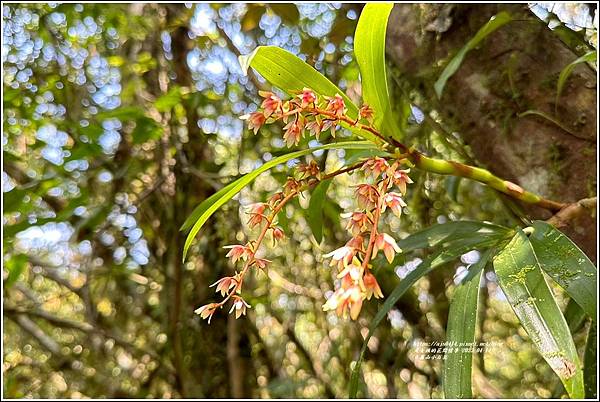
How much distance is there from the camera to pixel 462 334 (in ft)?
1.41

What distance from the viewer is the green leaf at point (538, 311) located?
0.36 m

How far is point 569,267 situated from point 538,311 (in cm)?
6

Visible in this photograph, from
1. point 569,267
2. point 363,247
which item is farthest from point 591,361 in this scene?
point 363,247

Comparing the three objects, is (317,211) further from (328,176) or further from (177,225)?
(177,225)

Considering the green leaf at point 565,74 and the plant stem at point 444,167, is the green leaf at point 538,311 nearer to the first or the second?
the plant stem at point 444,167

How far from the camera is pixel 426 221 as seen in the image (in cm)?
107

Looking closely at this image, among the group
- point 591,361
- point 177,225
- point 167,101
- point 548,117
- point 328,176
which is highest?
point 167,101

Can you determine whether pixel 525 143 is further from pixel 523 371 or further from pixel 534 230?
pixel 523 371

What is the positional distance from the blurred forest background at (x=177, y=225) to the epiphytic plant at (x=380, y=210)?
0.50m

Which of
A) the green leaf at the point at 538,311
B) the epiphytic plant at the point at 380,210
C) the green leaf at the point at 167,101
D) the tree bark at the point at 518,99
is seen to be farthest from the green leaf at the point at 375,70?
the green leaf at the point at 167,101

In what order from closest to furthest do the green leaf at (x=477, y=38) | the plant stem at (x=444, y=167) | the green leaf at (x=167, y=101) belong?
1. the plant stem at (x=444, y=167)
2. the green leaf at (x=477, y=38)
3. the green leaf at (x=167, y=101)

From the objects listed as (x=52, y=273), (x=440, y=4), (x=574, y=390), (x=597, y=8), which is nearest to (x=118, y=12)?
(x=52, y=273)

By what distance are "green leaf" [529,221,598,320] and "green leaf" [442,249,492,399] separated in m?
0.05

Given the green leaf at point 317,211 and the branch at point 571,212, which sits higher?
the green leaf at point 317,211
